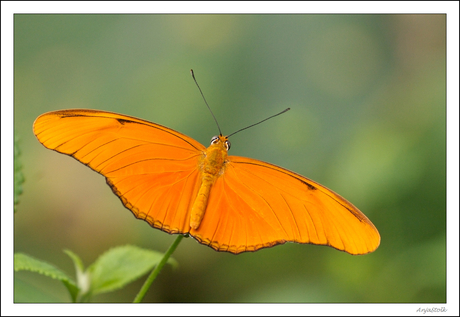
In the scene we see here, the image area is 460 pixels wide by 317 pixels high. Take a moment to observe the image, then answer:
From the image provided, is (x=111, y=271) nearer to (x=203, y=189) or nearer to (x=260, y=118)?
(x=203, y=189)

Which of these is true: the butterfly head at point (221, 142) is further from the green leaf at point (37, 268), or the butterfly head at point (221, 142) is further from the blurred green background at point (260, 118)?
the blurred green background at point (260, 118)

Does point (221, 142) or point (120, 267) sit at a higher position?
point (221, 142)

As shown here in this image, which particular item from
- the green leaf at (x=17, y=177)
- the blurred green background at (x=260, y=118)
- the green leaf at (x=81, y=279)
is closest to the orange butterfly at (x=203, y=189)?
the green leaf at (x=17, y=177)

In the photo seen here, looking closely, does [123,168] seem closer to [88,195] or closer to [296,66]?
[88,195]

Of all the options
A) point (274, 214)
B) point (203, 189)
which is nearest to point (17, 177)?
point (203, 189)

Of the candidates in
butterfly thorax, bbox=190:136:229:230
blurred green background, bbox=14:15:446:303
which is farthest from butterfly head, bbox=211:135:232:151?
blurred green background, bbox=14:15:446:303

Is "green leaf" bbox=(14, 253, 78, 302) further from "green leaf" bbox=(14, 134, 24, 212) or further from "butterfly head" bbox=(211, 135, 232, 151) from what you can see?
"butterfly head" bbox=(211, 135, 232, 151)

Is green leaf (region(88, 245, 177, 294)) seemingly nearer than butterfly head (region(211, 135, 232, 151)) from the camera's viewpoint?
Yes
